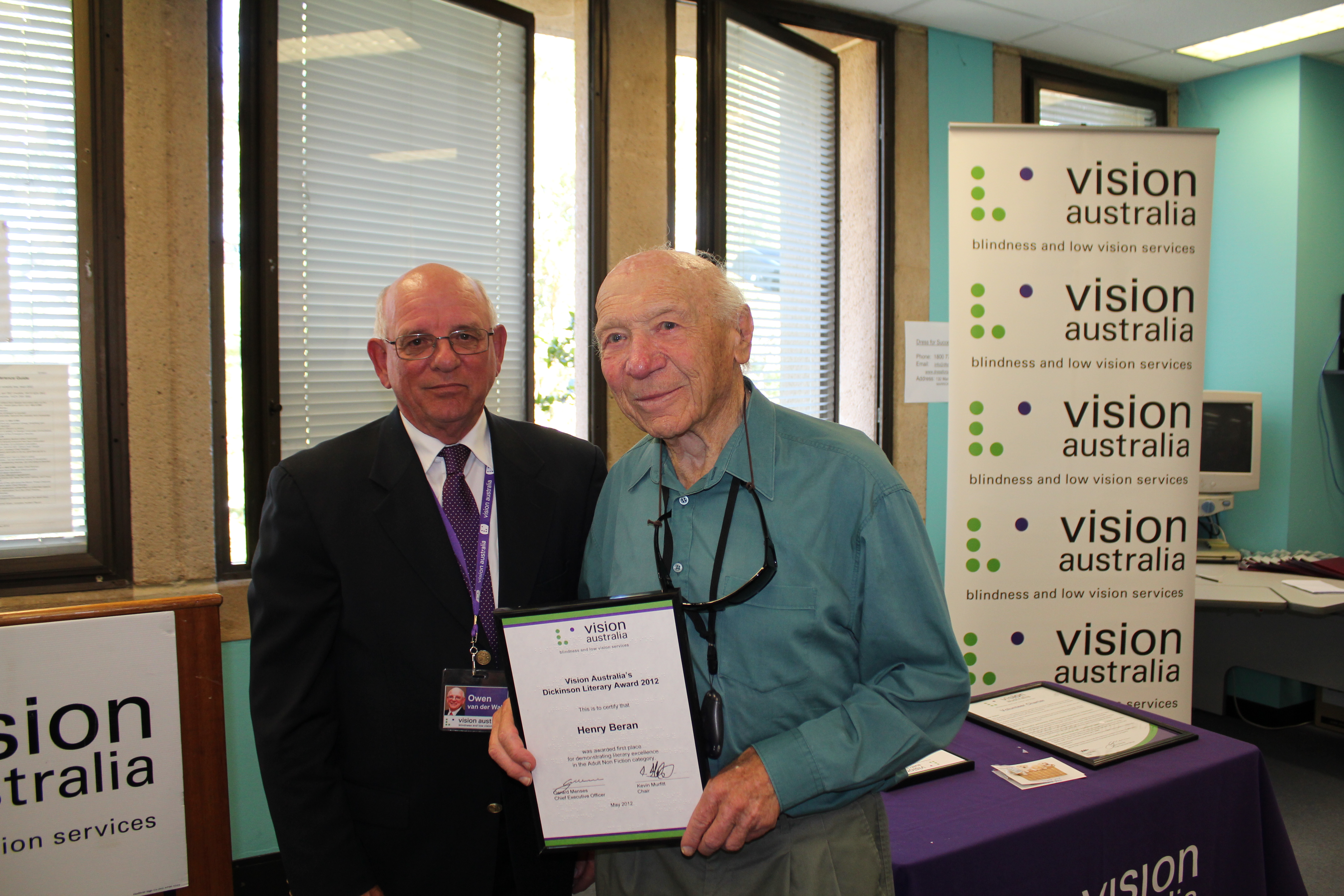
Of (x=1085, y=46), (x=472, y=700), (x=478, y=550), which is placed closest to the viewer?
(x=472, y=700)

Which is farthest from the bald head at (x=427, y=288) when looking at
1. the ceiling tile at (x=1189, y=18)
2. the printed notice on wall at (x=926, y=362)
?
the ceiling tile at (x=1189, y=18)

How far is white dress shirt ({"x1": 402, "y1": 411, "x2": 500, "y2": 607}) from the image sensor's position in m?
1.56

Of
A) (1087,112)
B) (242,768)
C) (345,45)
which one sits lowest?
(242,768)

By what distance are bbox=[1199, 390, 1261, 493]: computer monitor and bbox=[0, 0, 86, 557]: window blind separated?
5.02 m

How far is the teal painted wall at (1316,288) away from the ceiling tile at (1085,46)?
3.06 ft

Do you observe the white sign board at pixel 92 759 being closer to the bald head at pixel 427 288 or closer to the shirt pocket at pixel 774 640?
the bald head at pixel 427 288

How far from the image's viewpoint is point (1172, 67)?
15.1 ft

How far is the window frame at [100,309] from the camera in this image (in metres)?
2.43

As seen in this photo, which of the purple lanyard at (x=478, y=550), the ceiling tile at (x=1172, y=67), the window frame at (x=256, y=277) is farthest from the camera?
the ceiling tile at (x=1172, y=67)

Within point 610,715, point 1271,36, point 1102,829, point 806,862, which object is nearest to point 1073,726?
point 1102,829

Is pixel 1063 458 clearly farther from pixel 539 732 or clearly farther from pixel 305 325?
pixel 305 325

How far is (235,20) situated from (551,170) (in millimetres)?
1218

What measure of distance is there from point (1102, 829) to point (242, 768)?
2626 mm
